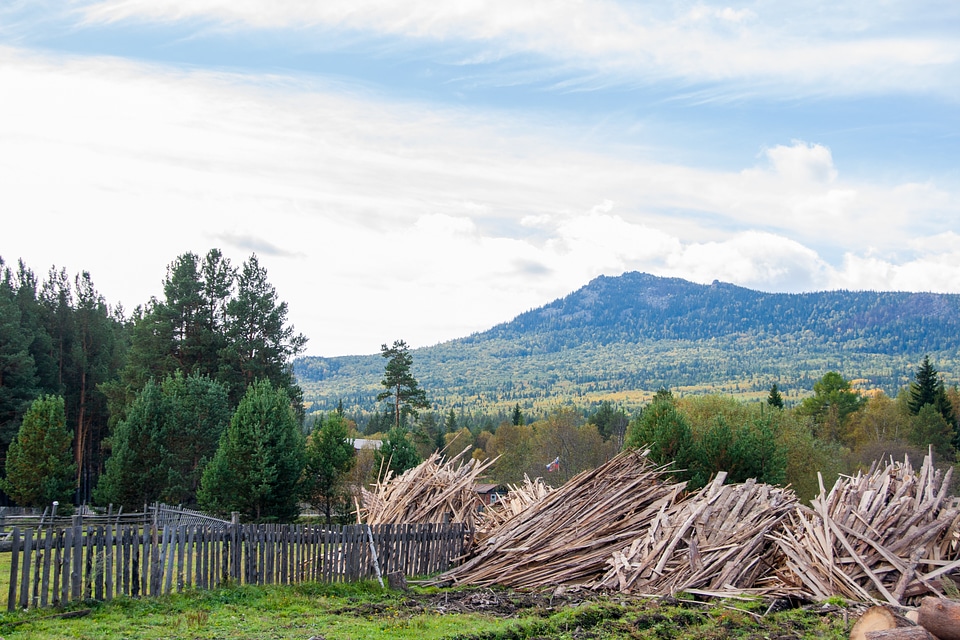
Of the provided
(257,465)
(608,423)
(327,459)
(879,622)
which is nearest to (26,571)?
(879,622)

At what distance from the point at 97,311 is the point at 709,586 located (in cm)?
4840

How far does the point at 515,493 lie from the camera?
64.7ft

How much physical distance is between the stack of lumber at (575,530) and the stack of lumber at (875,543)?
108 inches

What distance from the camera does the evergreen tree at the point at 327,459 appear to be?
3122cm

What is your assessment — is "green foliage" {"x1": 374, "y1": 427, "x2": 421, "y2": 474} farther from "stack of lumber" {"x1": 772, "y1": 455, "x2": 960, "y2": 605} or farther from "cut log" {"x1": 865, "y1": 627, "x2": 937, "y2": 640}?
"cut log" {"x1": 865, "y1": 627, "x2": 937, "y2": 640}

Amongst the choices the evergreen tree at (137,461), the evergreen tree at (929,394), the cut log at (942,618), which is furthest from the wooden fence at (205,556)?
the evergreen tree at (929,394)

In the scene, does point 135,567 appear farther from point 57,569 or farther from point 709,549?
point 709,549

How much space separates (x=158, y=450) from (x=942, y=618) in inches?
1168

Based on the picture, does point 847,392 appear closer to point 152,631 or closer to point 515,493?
point 515,493

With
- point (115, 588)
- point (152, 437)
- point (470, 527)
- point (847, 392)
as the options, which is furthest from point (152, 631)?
point (847, 392)

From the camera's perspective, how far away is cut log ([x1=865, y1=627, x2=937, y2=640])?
7.07m

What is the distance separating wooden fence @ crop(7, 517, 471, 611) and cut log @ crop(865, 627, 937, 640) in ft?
29.1

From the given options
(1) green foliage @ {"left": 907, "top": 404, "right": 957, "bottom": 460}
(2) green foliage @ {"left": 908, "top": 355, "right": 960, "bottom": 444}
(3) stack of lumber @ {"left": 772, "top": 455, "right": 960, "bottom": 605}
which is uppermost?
(2) green foliage @ {"left": 908, "top": 355, "right": 960, "bottom": 444}

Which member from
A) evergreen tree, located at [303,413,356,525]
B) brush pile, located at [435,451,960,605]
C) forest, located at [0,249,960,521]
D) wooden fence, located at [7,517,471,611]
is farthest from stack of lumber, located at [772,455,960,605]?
evergreen tree, located at [303,413,356,525]
